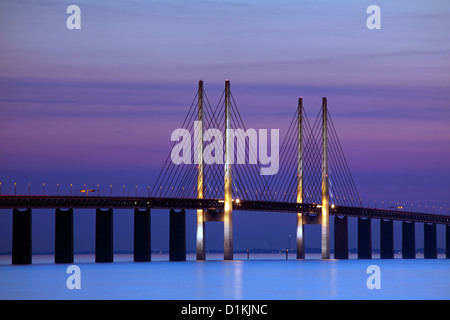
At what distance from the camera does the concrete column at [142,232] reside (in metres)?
111

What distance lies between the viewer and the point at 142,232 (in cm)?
11150

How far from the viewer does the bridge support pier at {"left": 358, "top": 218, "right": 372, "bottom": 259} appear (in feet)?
503

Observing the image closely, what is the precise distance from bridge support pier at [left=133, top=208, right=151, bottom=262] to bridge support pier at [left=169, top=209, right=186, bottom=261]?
11.3 feet

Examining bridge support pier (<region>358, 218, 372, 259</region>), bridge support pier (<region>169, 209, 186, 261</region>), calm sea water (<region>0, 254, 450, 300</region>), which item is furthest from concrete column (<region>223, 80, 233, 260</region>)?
bridge support pier (<region>358, 218, 372, 259</region>)

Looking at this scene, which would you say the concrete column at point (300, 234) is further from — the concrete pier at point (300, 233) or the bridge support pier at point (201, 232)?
the bridge support pier at point (201, 232)

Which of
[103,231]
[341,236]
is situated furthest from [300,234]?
[103,231]

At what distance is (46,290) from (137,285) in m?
7.16

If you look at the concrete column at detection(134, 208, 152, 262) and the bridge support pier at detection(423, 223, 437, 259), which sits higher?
the concrete column at detection(134, 208, 152, 262)

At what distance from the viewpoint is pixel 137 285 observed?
215ft

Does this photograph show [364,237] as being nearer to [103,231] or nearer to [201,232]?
[201,232]

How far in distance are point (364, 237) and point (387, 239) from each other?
498 inches

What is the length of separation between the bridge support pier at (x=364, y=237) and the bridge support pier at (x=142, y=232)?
47902 mm

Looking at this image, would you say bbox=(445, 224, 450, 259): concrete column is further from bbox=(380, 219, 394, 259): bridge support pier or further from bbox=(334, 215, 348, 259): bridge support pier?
bbox=(334, 215, 348, 259): bridge support pier
